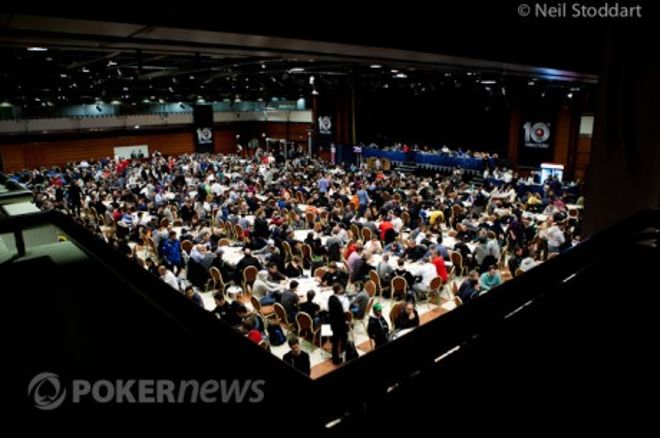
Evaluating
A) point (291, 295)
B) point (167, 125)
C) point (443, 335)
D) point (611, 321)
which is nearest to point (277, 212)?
point (291, 295)

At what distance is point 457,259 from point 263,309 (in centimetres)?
503

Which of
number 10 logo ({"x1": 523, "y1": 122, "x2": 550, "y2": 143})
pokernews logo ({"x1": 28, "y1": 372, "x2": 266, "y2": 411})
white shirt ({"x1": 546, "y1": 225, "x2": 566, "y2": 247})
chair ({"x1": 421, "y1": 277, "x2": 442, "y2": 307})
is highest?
pokernews logo ({"x1": 28, "y1": 372, "x2": 266, "y2": 411})

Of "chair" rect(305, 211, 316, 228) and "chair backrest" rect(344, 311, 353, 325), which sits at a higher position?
"chair backrest" rect(344, 311, 353, 325)

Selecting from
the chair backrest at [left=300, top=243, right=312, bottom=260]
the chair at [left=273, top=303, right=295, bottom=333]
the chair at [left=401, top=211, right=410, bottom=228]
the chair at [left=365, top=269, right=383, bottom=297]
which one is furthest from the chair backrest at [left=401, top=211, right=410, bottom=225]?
the chair at [left=273, top=303, right=295, bottom=333]

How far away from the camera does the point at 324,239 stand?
14.0 m

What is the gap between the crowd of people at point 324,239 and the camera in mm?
8758

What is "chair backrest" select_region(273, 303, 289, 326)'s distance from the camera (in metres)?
8.57

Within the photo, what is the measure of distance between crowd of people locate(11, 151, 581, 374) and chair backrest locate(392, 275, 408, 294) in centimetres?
18

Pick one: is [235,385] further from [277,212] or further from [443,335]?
[277,212]

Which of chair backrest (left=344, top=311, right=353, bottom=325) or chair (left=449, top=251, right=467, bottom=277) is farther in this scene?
chair (left=449, top=251, right=467, bottom=277)

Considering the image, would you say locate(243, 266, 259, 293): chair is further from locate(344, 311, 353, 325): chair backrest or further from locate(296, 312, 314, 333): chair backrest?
locate(344, 311, 353, 325): chair backrest

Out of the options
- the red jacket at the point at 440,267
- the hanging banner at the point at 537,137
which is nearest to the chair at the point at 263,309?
the red jacket at the point at 440,267

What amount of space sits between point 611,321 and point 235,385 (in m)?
3.50

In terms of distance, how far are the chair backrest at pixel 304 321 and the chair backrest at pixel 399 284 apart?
2.47 m
